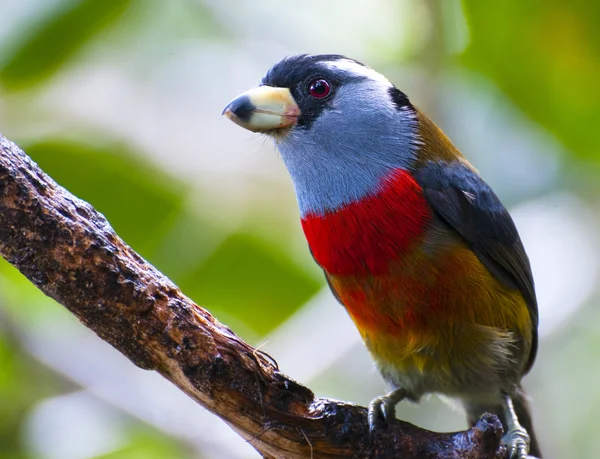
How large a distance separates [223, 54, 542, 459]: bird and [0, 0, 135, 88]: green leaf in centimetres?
133

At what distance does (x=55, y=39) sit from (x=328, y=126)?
171cm

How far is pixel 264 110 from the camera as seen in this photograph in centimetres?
275

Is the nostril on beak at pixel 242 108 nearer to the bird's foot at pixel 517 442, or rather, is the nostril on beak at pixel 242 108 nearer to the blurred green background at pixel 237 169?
the blurred green background at pixel 237 169

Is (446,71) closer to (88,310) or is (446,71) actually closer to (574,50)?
(574,50)

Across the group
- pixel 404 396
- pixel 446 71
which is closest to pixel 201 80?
pixel 446 71

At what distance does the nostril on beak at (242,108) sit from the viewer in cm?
271

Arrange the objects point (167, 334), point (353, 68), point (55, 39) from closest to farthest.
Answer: point (167, 334), point (353, 68), point (55, 39)

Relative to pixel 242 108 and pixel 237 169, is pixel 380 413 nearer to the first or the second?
pixel 242 108

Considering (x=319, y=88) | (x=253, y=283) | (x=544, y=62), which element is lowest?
(x=253, y=283)

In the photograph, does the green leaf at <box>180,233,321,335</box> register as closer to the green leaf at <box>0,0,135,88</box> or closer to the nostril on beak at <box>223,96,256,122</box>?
the green leaf at <box>0,0,135,88</box>

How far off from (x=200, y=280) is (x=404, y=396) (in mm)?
1478

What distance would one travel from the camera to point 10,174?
193 centimetres

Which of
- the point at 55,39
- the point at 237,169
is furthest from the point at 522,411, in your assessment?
the point at 55,39

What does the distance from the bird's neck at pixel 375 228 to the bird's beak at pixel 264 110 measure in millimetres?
363
